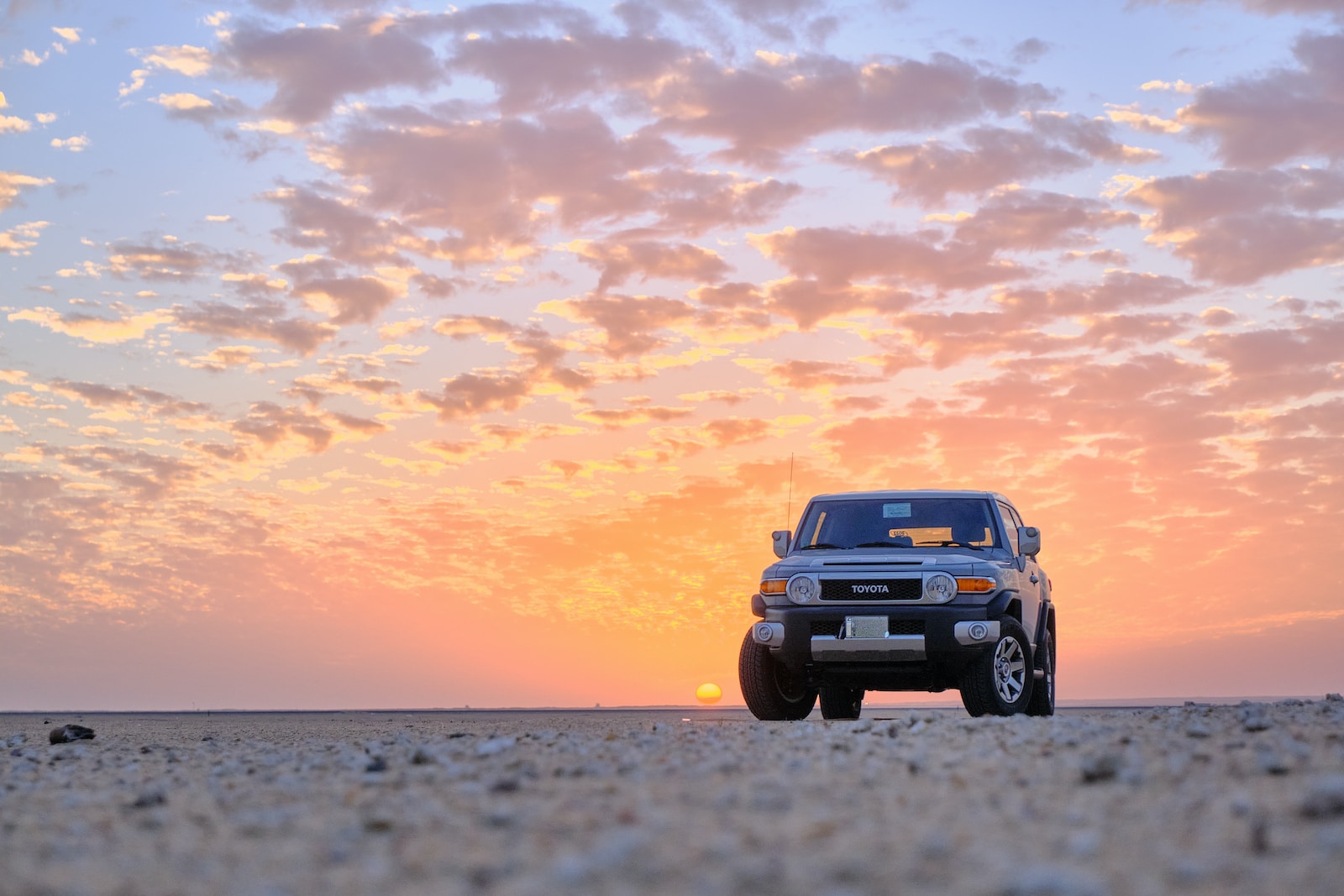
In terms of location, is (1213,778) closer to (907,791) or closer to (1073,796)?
(1073,796)

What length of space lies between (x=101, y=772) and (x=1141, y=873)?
7.97 meters

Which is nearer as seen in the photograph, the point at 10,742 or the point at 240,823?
the point at 240,823

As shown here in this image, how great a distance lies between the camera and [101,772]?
33.3 ft

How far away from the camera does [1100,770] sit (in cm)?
701

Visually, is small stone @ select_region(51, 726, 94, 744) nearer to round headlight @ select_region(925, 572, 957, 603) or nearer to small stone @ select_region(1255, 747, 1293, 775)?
round headlight @ select_region(925, 572, 957, 603)

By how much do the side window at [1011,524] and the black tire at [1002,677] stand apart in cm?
114

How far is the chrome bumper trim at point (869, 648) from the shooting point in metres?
13.5

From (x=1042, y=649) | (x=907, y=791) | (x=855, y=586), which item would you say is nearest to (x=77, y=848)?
(x=907, y=791)

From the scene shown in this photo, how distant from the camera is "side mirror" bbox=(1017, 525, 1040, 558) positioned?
1461cm

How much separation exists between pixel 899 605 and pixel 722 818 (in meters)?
7.86

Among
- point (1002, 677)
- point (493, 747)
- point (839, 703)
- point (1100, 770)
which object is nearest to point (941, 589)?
point (1002, 677)

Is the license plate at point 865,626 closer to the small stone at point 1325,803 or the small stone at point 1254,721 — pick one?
the small stone at point 1254,721

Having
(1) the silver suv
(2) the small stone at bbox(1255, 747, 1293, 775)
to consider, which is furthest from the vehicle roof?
(2) the small stone at bbox(1255, 747, 1293, 775)

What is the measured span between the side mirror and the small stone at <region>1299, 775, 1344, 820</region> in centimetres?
878
